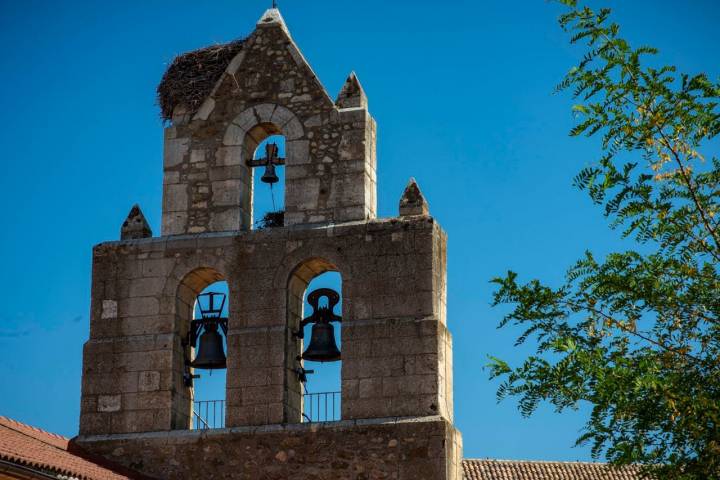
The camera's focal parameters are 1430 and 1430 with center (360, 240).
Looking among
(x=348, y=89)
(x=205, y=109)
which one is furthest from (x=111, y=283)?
(x=348, y=89)

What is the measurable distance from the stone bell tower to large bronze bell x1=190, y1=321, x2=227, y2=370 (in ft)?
0.55

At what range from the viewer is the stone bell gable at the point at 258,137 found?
13.9m

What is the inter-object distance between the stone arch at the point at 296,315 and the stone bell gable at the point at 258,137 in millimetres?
456

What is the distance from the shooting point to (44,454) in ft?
39.2

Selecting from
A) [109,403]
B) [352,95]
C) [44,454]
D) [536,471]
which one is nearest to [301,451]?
[109,403]

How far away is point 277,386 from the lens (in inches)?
522

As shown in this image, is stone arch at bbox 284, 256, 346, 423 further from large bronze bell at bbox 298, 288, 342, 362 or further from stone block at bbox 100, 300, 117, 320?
stone block at bbox 100, 300, 117, 320

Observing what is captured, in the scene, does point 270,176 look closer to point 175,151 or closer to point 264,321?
point 175,151

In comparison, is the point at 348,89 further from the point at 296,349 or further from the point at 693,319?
the point at 693,319

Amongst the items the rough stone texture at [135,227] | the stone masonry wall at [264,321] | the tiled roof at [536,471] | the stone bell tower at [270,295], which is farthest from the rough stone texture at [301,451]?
the tiled roof at [536,471]

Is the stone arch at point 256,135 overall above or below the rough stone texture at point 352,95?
below

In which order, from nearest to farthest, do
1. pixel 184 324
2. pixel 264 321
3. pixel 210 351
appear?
pixel 264 321 < pixel 210 351 < pixel 184 324

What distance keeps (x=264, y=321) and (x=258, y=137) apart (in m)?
2.04

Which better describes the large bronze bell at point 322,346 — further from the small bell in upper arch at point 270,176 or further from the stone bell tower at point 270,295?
the small bell in upper arch at point 270,176
